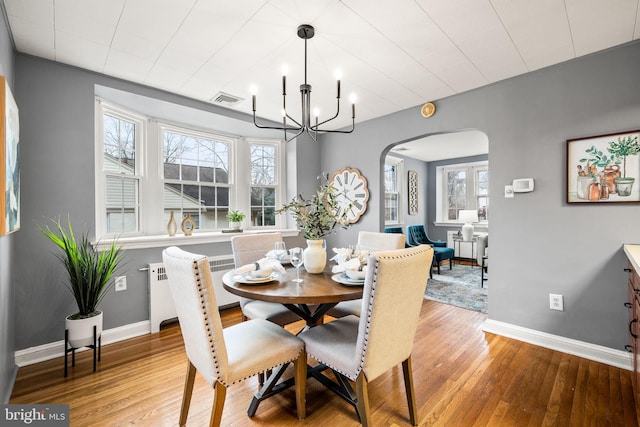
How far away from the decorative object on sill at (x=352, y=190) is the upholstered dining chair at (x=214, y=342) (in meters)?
2.44

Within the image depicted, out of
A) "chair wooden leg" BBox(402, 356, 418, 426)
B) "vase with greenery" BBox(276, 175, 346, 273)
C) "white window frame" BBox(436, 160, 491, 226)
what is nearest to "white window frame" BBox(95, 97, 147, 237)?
"vase with greenery" BBox(276, 175, 346, 273)

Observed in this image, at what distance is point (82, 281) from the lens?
2.21m

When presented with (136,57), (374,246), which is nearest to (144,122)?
(136,57)

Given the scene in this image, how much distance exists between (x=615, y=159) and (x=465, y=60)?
4.57 ft

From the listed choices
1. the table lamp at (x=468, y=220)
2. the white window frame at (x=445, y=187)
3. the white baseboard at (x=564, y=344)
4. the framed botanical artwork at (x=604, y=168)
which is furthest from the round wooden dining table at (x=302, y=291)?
the white window frame at (x=445, y=187)

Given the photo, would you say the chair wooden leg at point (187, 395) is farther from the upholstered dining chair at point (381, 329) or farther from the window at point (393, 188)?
the window at point (393, 188)

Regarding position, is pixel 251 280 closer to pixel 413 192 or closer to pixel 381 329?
pixel 381 329

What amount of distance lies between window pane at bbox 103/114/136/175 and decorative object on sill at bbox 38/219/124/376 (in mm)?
781

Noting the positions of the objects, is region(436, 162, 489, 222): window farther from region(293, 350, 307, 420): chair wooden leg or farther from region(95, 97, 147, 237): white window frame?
region(95, 97, 147, 237): white window frame

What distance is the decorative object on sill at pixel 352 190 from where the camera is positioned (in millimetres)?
3971

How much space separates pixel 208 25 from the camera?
191 cm

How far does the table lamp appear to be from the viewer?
6.05 m

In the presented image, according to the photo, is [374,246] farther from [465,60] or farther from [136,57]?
[136,57]

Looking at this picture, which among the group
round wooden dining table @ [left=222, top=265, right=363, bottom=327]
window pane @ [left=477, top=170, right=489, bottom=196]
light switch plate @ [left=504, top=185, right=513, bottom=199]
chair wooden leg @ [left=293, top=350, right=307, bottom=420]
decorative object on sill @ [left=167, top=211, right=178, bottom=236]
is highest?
window pane @ [left=477, top=170, right=489, bottom=196]
